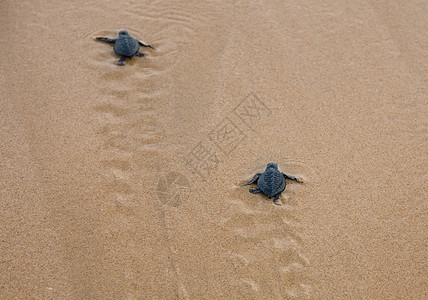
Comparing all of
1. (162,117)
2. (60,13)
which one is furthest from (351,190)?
(60,13)

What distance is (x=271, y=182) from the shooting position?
10.6 ft

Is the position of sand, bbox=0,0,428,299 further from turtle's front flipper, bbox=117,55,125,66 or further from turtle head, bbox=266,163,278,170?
turtle head, bbox=266,163,278,170

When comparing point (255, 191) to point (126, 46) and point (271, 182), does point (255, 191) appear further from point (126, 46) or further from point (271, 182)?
point (126, 46)

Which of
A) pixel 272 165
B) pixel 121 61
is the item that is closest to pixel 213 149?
pixel 272 165

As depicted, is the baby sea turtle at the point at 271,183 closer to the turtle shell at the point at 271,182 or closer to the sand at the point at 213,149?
the turtle shell at the point at 271,182

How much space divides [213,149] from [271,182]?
2.91 feet

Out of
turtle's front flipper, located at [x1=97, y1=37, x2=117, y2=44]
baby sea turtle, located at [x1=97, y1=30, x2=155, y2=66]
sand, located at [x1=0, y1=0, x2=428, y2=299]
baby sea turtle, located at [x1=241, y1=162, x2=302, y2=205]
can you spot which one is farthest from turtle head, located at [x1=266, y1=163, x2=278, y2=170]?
turtle's front flipper, located at [x1=97, y1=37, x2=117, y2=44]

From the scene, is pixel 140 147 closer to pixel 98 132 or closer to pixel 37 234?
pixel 98 132

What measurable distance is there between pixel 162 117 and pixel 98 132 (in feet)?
2.47

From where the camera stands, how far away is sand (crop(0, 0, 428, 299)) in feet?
9.54

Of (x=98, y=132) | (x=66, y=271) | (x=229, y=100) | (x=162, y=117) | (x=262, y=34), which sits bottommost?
(x=66, y=271)

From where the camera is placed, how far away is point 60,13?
5199 millimetres

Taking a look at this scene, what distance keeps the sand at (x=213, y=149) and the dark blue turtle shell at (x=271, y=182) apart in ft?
0.51

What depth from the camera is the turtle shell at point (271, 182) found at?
3229 mm
